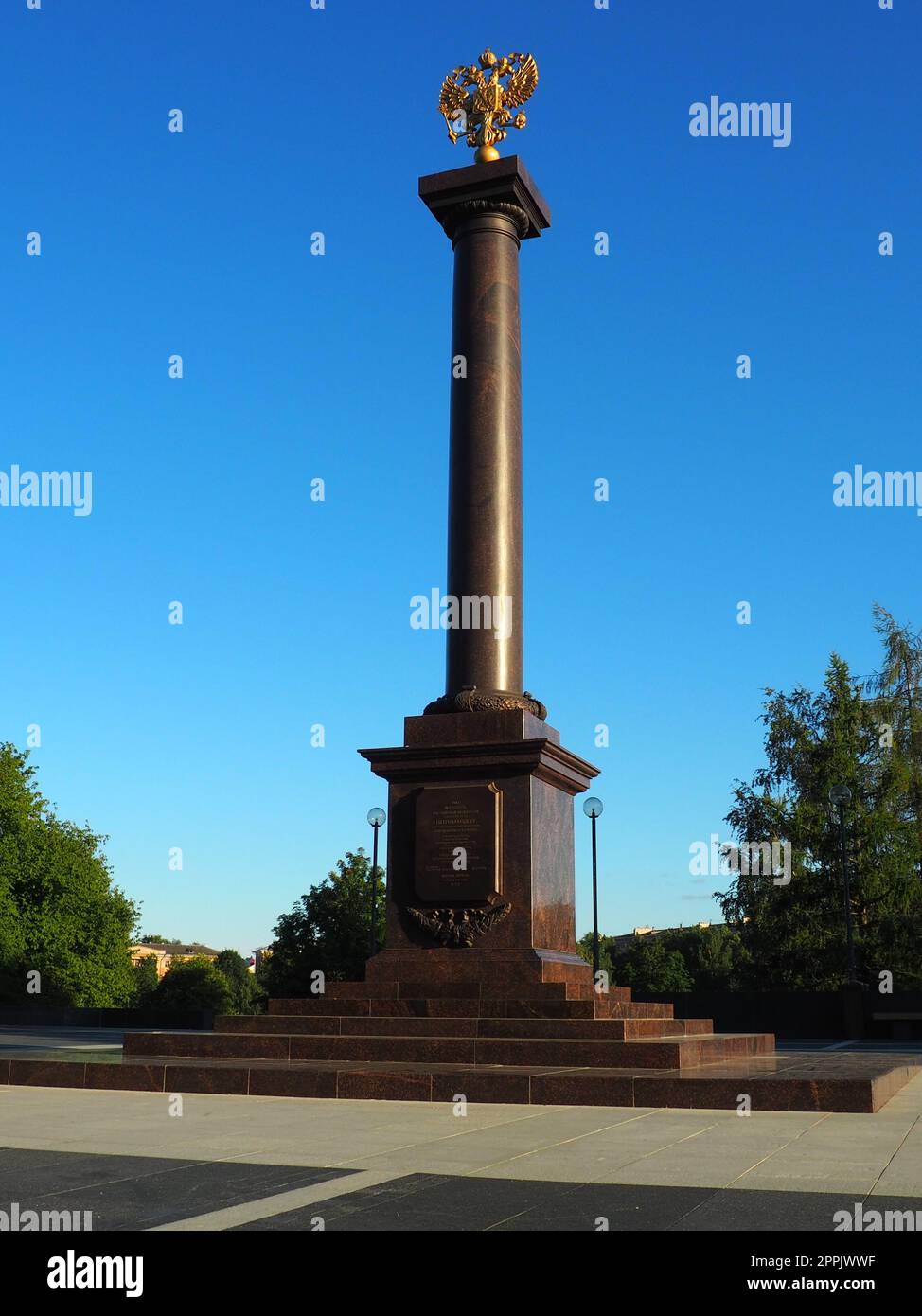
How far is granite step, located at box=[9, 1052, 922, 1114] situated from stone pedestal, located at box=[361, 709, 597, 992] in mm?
2025

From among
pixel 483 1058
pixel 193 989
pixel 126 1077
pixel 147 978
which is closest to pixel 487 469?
pixel 483 1058

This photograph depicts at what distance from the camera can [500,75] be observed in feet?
59.7

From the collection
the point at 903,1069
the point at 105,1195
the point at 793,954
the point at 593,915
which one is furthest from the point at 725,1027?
the point at 105,1195

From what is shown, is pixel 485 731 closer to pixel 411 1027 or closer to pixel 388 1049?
pixel 411 1027

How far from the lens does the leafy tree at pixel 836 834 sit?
128 feet

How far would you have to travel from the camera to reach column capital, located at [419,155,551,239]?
55.6 ft

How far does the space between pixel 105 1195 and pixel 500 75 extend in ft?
54.6

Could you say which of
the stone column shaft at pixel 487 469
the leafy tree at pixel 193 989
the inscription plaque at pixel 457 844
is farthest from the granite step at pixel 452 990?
the leafy tree at pixel 193 989

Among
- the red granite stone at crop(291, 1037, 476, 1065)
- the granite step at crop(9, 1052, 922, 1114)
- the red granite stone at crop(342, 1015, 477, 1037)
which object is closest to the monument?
the red granite stone at crop(342, 1015, 477, 1037)

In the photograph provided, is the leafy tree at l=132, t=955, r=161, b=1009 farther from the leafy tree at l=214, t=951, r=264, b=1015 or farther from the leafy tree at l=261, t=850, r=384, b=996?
the leafy tree at l=261, t=850, r=384, b=996

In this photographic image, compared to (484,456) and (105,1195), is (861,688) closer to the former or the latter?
(484,456)

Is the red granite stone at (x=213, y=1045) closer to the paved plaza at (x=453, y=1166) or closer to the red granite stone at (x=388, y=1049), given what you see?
the red granite stone at (x=388, y=1049)

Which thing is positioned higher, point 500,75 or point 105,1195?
point 500,75

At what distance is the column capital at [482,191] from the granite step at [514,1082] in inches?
443
